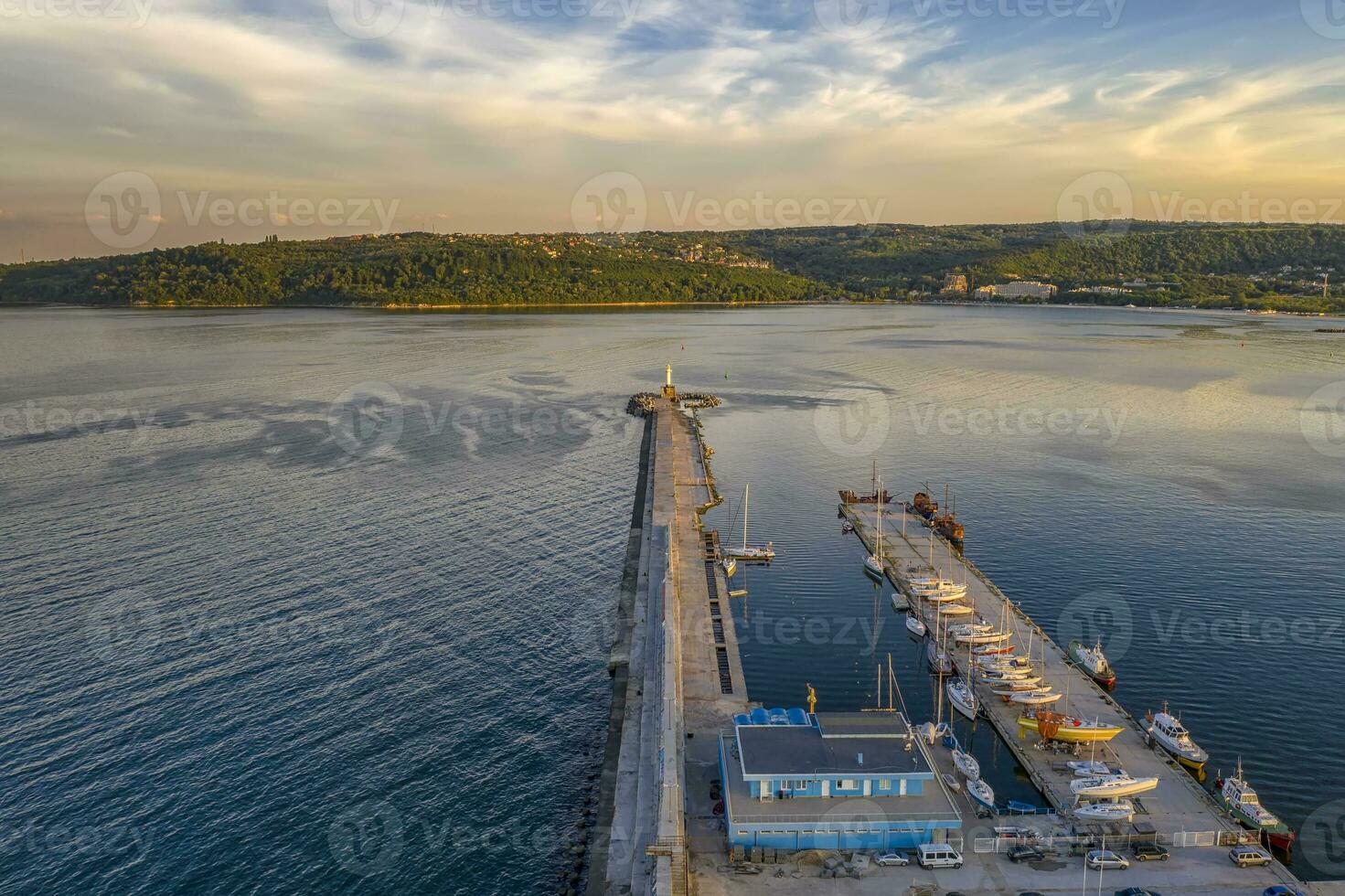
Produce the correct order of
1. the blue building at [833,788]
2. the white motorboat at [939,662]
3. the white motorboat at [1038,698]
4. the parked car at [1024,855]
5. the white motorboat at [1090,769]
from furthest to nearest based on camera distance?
1. the white motorboat at [939,662]
2. the white motorboat at [1038,698]
3. the white motorboat at [1090,769]
4. the blue building at [833,788]
5. the parked car at [1024,855]

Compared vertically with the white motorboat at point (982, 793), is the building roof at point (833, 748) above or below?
above

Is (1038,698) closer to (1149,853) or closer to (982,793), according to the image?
(982,793)

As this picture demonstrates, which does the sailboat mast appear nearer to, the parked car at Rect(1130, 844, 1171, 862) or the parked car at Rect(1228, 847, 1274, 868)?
the parked car at Rect(1130, 844, 1171, 862)

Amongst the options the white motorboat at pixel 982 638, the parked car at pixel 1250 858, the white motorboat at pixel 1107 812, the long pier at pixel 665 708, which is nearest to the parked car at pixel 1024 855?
the white motorboat at pixel 1107 812

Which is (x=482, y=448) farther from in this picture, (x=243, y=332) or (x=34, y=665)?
(x=243, y=332)

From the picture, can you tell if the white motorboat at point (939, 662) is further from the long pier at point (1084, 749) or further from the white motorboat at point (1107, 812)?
the white motorboat at point (1107, 812)
